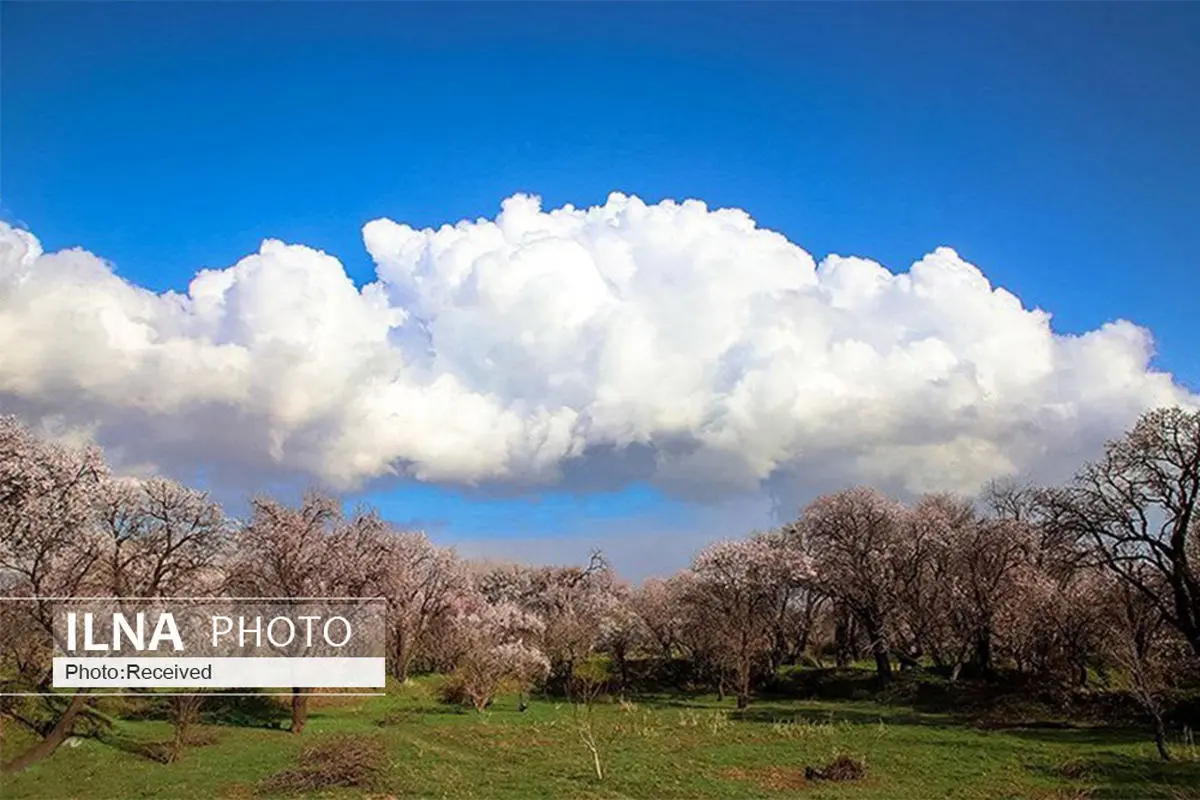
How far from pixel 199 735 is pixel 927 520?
163 ft

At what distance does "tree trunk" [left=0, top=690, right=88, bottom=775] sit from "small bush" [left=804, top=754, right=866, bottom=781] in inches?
969

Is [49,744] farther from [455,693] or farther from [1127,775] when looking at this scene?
[1127,775]

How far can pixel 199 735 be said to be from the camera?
3244cm

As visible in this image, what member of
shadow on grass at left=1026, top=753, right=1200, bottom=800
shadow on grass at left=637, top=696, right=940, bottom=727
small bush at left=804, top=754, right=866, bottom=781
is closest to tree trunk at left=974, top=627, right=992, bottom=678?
shadow on grass at left=637, top=696, right=940, bottom=727

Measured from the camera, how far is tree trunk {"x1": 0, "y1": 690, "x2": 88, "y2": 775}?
1039 inches

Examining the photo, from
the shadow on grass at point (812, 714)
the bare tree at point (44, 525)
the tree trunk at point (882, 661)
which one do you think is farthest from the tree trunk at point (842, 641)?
the bare tree at point (44, 525)

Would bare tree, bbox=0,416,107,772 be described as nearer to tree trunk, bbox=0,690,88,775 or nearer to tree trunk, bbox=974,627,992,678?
tree trunk, bbox=0,690,88,775

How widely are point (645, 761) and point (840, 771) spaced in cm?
671

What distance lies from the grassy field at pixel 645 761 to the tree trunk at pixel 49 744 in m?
0.45

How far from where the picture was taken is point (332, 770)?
995 inches

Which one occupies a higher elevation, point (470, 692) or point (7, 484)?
point (7, 484)

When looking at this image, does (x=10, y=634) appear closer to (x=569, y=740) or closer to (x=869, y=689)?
(x=569, y=740)

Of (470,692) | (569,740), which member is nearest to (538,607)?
(470,692)

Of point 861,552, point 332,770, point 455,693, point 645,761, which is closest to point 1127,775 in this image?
point 645,761
